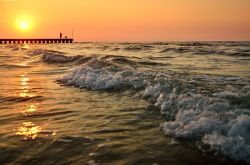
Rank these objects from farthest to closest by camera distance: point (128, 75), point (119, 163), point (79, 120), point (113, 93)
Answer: point (128, 75)
point (113, 93)
point (79, 120)
point (119, 163)

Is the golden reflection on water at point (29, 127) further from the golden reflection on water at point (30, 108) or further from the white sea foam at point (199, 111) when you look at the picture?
the white sea foam at point (199, 111)

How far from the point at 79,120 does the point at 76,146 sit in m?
1.44

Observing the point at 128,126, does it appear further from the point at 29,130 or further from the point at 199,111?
the point at 29,130

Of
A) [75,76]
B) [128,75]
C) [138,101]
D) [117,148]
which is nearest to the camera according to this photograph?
[117,148]

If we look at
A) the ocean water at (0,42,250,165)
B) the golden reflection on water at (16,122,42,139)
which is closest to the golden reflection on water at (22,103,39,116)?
the ocean water at (0,42,250,165)

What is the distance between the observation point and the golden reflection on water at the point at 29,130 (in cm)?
520

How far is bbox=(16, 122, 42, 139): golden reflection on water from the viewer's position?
5198 millimetres

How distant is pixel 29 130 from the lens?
18.0 feet

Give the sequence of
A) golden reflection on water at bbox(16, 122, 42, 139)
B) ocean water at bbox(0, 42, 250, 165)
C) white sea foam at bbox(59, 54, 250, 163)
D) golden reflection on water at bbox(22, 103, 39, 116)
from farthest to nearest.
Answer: golden reflection on water at bbox(22, 103, 39, 116)
golden reflection on water at bbox(16, 122, 42, 139)
white sea foam at bbox(59, 54, 250, 163)
ocean water at bbox(0, 42, 250, 165)

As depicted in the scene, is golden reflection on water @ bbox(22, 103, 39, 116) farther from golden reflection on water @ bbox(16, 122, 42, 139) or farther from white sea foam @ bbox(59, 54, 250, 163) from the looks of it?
white sea foam @ bbox(59, 54, 250, 163)

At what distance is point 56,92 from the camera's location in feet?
30.3

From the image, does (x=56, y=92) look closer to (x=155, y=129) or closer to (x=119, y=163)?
(x=155, y=129)

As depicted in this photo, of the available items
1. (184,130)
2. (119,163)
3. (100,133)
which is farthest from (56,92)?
(119,163)

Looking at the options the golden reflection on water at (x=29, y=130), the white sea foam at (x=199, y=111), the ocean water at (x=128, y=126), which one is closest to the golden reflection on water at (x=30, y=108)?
the ocean water at (x=128, y=126)
